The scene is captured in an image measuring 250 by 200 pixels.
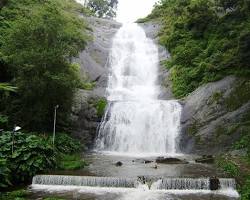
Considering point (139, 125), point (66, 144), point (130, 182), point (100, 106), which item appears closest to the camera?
point (130, 182)

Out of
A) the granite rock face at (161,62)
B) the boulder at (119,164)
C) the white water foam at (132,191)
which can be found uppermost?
the granite rock face at (161,62)

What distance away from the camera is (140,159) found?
21672 mm

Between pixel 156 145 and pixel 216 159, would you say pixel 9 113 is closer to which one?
pixel 156 145

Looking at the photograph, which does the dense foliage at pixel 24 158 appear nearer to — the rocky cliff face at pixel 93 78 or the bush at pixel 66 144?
the bush at pixel 66 144

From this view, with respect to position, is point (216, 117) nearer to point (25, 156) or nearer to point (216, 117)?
point (216, 117)

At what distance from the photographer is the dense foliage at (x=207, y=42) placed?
26.6 metres

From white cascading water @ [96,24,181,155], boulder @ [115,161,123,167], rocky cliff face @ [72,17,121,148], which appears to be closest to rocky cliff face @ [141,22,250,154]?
white cascading water @ [96,24,181,155]

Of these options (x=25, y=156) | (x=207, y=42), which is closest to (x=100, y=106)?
(x=207, y=42)

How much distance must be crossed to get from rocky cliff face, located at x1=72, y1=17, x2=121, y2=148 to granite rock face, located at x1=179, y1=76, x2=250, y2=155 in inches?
247

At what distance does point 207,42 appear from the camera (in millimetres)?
33000

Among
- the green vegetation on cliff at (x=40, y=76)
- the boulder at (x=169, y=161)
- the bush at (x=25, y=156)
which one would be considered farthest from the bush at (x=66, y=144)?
the boulder at (x=169, y=161)

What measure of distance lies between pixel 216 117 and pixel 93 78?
14180 millimetres

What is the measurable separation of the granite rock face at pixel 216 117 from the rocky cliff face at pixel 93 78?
628 cm

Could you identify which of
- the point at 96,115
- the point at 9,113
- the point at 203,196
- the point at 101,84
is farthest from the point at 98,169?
the point at 101,84
